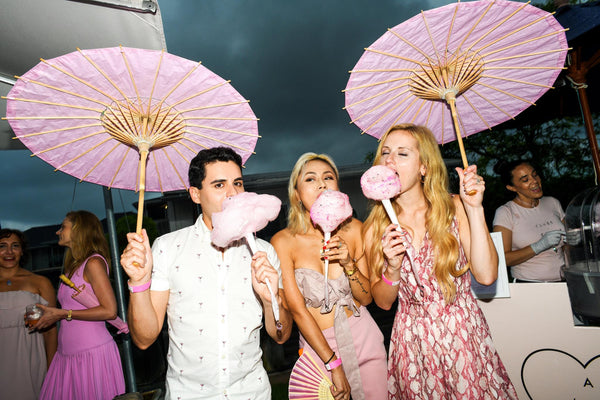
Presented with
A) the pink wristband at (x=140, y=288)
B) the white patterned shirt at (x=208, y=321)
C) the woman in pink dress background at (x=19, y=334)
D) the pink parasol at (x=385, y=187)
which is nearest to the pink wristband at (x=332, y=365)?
the white patterned shirt at (x=208, y=321)

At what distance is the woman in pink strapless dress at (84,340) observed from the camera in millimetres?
3521

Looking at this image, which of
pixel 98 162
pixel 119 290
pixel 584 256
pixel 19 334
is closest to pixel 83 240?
pixel 119 290

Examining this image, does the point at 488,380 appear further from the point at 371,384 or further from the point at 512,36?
the point at 512,36

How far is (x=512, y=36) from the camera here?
2404mm

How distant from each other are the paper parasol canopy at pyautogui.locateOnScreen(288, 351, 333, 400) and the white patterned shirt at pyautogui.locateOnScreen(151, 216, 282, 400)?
0.39 metres

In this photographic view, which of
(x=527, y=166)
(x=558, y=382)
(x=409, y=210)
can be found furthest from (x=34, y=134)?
(x=527, y=166)

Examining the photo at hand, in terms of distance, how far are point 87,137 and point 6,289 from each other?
2.89m

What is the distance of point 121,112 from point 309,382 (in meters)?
2.28

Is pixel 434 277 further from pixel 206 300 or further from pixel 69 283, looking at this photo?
pixel 69 283

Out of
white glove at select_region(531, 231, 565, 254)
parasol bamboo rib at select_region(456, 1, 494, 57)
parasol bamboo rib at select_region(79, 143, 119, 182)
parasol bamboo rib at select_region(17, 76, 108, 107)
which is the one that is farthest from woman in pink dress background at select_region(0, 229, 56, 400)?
white glove at select_region(531, 231, 565, 254)

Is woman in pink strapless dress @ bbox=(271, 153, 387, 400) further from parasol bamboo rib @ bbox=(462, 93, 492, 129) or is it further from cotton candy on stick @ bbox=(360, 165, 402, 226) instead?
parasol bamboo rib @ bbox=(462, 93, 492, 129)

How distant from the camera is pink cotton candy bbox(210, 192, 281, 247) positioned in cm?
193

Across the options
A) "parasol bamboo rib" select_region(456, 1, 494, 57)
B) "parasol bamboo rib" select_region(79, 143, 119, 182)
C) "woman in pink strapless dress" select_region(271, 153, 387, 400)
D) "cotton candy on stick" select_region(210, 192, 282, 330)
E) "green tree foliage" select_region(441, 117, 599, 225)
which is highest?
"green tree foliage" select_region(441, 117, 599, 225)

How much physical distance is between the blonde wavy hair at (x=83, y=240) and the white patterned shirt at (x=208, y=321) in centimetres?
231
